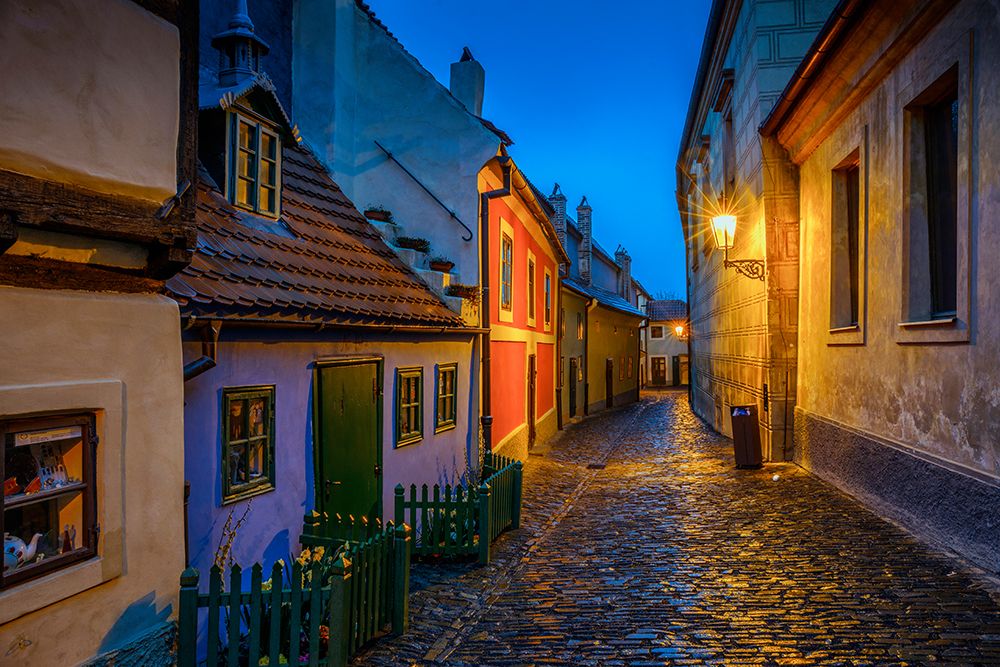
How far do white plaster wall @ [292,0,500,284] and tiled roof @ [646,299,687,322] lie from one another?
1661 inches

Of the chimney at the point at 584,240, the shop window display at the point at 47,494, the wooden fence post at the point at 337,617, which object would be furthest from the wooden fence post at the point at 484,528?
the chimney at the point at 584,240

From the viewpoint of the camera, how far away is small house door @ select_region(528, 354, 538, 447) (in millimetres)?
17766

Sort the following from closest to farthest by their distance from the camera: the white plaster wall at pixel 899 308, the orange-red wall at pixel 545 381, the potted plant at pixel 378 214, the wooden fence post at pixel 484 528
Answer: the white plaster wall at pixel 899 308 → the wooden fence post at pixel 484 528 → the potted plant at pixel 378 214 → the orange-red wall at pixel 545 381

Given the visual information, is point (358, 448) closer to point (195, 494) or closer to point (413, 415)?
point (413, 415)

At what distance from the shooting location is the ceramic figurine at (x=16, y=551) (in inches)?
140

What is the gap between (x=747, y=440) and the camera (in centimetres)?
1316

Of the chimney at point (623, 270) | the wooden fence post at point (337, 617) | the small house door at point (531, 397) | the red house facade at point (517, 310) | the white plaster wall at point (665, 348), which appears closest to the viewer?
the wooden fence post at point (337, 617)

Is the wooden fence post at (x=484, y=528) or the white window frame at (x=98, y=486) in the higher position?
the white window frame at (x=98, y=486)

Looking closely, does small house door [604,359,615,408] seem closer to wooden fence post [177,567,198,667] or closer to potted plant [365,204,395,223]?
potted plant [365,204,395,223]

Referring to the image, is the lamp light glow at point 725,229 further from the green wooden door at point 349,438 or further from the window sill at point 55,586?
the window sill at point 55,586

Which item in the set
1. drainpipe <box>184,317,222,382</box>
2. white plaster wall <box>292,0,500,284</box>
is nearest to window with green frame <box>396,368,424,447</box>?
white plaster wall <box>292,0,500,284</box>

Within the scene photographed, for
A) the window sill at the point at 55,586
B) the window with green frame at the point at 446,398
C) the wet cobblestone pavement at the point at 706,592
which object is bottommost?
the wet cobblestone pavement at the point at 706,592

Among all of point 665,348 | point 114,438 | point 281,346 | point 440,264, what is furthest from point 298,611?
point 665,348

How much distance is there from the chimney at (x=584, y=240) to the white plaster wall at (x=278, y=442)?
82.3 feet
